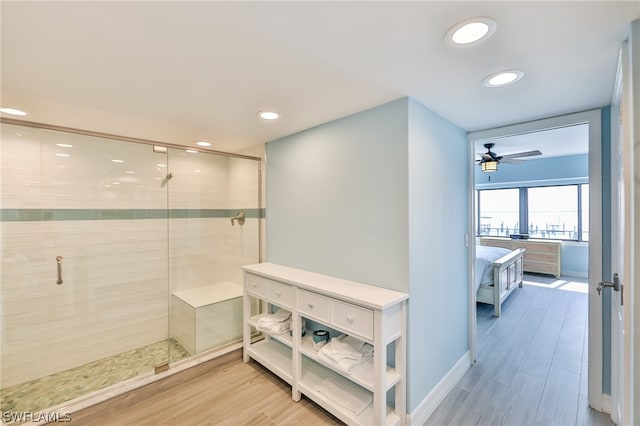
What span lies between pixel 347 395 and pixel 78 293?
9.04 feet

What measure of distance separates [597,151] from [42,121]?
4.36 metres

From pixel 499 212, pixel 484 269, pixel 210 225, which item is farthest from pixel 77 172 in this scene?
pixel 499 212

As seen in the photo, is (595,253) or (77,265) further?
(77,265)

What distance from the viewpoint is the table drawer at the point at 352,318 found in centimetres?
171

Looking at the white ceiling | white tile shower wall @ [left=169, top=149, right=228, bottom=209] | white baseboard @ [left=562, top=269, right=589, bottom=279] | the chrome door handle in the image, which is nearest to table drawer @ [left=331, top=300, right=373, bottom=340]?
the white ceiling

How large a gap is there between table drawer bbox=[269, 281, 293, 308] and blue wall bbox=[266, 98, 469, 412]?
325 millimetres

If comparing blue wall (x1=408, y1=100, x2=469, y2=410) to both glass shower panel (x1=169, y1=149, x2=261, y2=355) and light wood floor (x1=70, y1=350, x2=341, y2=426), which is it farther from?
glass shower panel (x1=169, y1=149, x2=261, y2=355)

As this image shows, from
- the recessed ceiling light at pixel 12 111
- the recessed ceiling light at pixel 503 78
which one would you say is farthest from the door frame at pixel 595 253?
the recessed ceiling light at pixel 12 111

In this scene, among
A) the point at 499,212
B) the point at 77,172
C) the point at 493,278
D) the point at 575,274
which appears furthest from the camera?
the point at 499,212

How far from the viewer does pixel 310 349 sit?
2.17 meters

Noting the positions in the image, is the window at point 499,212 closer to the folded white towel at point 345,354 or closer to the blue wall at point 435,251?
the blue wall at point 435,251

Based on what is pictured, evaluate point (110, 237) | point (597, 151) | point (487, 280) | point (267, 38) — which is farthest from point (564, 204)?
point (110, 237)

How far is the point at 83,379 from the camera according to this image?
97.7 inches

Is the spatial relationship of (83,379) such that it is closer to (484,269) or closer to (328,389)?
(328,389)
